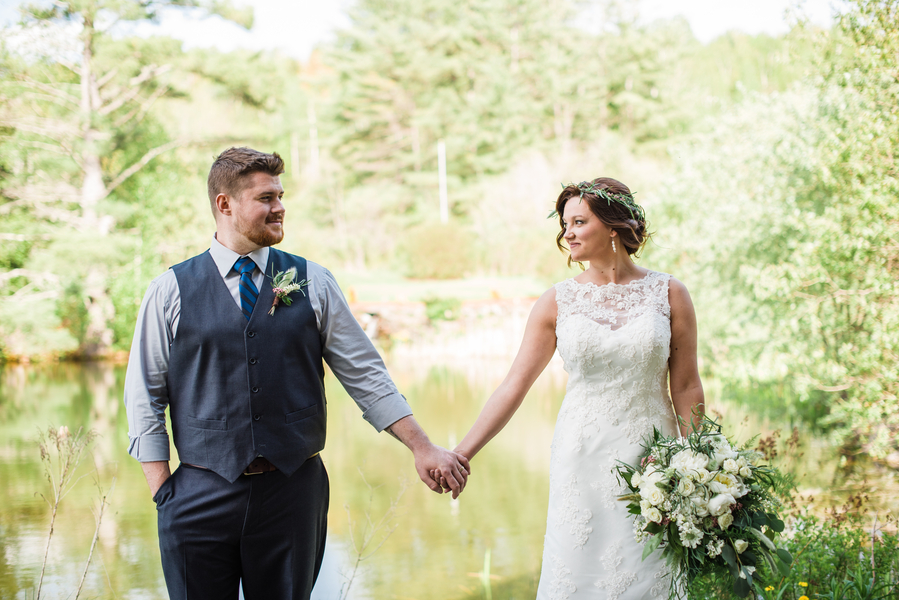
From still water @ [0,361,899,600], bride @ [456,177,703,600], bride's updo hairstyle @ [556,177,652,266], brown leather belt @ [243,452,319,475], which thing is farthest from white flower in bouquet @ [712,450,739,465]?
still water @ [0,361,899,600]

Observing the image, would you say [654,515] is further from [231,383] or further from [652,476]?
[231,383]

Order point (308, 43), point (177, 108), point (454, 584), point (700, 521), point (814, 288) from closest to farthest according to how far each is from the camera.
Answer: point (700, 521), point (454, 584), point (814, 288), point (177, 108), point (308, 43)

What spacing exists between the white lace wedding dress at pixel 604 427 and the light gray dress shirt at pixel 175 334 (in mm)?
638

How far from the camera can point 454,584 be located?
4680 millimetres

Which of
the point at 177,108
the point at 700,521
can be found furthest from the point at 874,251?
the point at 177,108

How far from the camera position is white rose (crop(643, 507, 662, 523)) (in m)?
1.96

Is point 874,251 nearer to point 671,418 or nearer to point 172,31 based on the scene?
point 671,418

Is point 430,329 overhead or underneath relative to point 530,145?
underneath

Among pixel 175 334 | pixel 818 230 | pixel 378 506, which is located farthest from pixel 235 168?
A: pixel 818 230

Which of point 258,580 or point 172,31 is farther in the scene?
point 172,31

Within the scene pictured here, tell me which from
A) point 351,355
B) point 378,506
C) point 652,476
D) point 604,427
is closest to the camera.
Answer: point 652,476

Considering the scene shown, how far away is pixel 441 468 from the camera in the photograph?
262 cm

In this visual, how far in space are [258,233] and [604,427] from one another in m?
1.35

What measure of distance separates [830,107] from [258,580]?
24.3 ft
